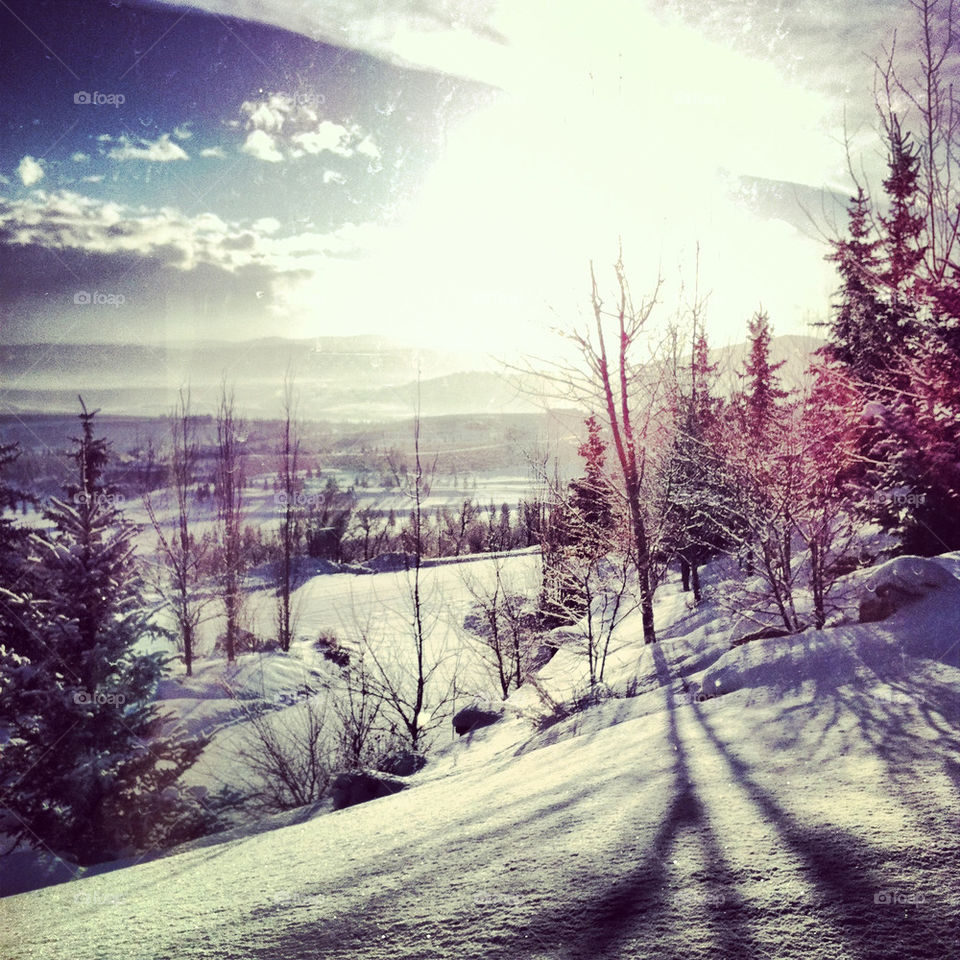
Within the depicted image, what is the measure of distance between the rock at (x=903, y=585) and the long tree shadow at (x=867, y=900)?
4357 millimetres

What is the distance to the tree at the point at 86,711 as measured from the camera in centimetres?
901

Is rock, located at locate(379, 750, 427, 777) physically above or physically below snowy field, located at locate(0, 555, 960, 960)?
below

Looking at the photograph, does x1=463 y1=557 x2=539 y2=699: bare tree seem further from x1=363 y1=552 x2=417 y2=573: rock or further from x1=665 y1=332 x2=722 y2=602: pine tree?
x1=363 y1=552 x2=417 y2=573: rock

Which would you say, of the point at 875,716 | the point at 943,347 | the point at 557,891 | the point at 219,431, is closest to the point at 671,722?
the point at 875,716

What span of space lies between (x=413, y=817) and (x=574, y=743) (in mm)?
2037

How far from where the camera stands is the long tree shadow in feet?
5.92

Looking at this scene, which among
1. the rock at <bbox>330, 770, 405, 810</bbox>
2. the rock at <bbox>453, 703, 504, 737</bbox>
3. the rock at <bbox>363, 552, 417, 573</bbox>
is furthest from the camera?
the rock at <bbox>363, 552, 417, 573</bbox>

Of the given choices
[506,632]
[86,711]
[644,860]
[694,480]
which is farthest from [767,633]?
[86,711]

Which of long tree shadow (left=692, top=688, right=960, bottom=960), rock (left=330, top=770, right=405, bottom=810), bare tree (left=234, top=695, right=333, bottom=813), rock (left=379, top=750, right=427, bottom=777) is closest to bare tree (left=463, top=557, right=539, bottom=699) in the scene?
Answer: bare tree (left=234, top=695, right=333, bottom=813)

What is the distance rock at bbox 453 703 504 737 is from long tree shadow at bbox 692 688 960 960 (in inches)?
348

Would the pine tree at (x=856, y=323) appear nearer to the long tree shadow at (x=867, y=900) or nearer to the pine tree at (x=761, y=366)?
the pine tree at (x=761, y=366)

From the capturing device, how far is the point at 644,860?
246 cm

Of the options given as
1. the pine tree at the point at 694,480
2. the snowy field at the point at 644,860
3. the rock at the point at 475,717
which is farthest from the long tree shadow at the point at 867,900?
the rock at the point at 475,717

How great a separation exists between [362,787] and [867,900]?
5.80 meters
